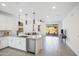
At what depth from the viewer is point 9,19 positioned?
137 inches

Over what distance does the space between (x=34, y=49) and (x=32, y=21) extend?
1.10m

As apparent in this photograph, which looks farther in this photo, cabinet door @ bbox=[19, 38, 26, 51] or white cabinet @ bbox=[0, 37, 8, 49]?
white cabinet @ bbox=[0, 37, 8, 49]

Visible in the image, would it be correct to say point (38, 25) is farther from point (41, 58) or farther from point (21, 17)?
point (41, 58)

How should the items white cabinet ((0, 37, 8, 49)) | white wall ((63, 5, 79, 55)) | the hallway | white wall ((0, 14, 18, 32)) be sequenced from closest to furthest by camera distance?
white wall ((63, 5, 79, 55)) → the hallway → white wall ((0, 14, 18, 32)) → white cabinet ((0, 37, 8, 49))

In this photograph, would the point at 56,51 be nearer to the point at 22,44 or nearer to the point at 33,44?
the point at 33,44

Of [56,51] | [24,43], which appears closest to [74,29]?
[56,51]

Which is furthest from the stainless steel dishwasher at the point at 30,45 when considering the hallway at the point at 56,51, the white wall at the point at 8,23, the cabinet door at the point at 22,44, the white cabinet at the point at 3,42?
the white cabinet at the point at 3,42

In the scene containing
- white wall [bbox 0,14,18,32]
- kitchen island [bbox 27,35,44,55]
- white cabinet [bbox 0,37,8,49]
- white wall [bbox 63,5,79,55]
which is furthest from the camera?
white cabinet [bbox 0,37,8,49]

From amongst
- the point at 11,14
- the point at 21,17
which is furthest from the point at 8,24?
the point at 21,17

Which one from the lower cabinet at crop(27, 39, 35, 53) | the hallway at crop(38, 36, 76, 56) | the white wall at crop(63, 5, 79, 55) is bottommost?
the hallway at crop(38, 36, 76, 56)

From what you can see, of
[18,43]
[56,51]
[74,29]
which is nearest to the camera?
[74,29]

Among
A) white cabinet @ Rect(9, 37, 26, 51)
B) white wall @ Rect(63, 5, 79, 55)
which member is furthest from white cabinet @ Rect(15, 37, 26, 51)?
white wall @ Rect(63, 5, 79, 55)

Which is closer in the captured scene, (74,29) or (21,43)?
(74,29)

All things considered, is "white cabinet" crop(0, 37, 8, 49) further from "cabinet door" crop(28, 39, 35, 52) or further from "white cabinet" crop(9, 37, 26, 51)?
"cabinet door" crop(28, 39, 35, 52)
